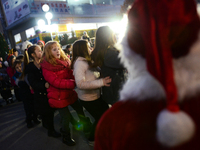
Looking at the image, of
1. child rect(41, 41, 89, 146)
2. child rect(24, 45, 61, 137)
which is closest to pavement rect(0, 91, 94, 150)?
child rect(41, 41, 89, 146)

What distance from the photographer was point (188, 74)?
0.61m

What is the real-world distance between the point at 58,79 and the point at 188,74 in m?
2.16

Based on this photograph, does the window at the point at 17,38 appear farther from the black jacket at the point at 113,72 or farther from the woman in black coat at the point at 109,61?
the black jacket at the point at 113,72

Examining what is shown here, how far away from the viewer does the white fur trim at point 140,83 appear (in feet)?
2.13

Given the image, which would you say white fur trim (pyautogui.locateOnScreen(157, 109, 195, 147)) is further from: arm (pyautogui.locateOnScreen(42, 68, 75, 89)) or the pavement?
the pavement


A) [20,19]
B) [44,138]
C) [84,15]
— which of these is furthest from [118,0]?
[44,138]

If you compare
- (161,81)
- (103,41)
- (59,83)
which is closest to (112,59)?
(103,41)

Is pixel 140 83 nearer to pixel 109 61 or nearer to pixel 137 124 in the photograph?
pixel 137 124

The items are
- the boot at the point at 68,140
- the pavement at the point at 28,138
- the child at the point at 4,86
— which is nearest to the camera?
the boot at the point at 68,140

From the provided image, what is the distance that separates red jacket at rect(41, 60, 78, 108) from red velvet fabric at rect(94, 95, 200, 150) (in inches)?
73.5

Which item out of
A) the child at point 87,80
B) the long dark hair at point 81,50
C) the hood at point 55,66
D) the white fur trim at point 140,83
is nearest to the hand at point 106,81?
the child at point 87,80

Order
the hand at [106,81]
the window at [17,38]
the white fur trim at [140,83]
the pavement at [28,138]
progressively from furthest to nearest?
the window at [17,38] < the pavement at [28,138] < the hand at [106,81] < the white fur trim at [140,83]

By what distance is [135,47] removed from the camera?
0.67m

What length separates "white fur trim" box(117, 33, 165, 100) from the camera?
0.65m
